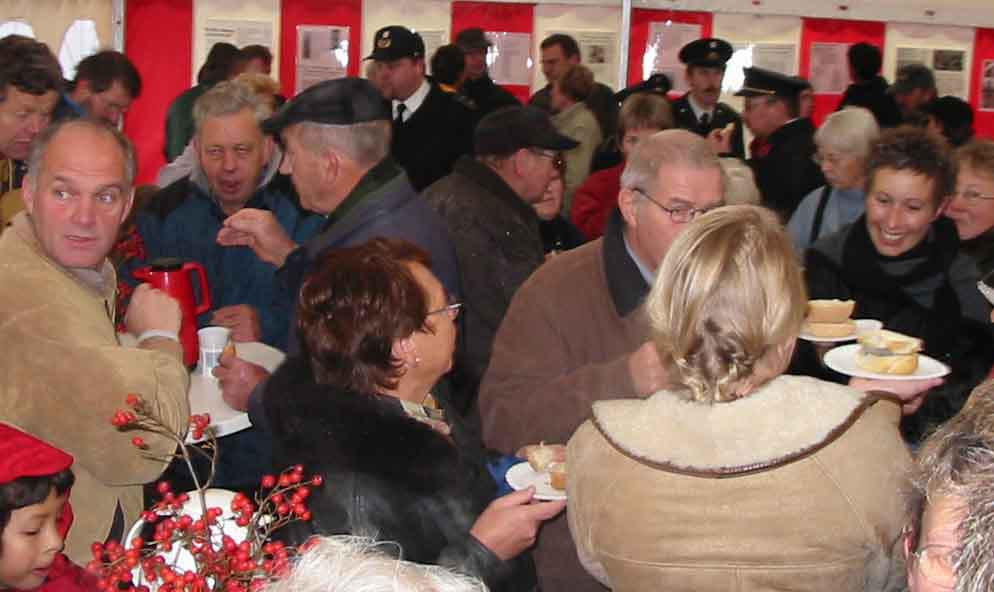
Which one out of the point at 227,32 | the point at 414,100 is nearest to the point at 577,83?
the point at 414,100

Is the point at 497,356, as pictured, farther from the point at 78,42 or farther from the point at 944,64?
the point at 944,64

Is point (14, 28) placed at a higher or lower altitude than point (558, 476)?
higher

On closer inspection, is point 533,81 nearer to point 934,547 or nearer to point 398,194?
point 398,194

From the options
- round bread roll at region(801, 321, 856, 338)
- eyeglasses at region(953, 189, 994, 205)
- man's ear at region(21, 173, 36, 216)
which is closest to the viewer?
man's ear at region(21, 173, 36, 216)

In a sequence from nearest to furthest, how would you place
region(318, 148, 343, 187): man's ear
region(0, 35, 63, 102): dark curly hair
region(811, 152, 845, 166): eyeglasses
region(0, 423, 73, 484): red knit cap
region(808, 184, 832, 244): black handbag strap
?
region(0, 423, 73, 484): red knit cap
region(318, 148, 343, 187): man's ear
region(0, 35, 63, 102): dark curly hair
region(808, 184, 832, 244): black handbag strap
region(811, 152, 845, 166): eyeglasses

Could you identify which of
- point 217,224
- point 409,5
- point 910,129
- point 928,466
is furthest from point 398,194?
point 409,5

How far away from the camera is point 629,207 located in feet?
9.53

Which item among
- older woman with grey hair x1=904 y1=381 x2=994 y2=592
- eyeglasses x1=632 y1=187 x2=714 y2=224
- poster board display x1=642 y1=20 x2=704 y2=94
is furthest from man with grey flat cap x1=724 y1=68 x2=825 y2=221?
older woman with grey hair x1=904 y1=381 x2=994 y2=592

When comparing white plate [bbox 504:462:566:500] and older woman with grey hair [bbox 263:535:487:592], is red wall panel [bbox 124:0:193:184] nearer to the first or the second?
white plate [bbox 504:462:566:500]

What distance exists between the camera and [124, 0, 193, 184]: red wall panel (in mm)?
7121

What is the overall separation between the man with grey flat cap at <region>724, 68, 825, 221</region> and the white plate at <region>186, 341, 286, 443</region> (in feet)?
9.73

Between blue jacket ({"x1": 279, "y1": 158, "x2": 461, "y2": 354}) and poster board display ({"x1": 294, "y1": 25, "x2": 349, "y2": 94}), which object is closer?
blue jacket ({"x1": 279, "y1": 158, "x2": 461, "y2": 354})

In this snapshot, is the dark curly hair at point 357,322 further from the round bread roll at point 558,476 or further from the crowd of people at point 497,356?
the round bread roll at point 558,476

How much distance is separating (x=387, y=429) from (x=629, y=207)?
3.58 ft
